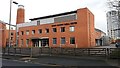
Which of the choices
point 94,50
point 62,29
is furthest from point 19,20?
point 94,50

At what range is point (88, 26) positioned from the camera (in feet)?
189

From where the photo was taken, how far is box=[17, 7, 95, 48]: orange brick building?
56375mm

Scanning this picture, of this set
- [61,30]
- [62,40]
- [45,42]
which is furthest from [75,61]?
[45,42]

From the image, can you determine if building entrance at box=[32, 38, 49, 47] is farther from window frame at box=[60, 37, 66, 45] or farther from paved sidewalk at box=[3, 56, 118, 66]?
paved sidewalk at box=[3, 56, 118, 66]

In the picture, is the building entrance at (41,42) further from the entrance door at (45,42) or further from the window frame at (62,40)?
the window frame at (62,40)

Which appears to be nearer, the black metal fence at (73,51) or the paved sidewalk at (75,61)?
the paved sidewalk at (75,61)

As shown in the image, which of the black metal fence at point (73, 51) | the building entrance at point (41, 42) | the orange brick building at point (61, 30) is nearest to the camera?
the black metal fence at point (73, 51)

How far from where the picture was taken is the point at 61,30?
61188mm

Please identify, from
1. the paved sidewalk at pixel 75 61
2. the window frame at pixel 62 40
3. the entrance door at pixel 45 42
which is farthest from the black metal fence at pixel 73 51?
the entrance door at pixel 45 42

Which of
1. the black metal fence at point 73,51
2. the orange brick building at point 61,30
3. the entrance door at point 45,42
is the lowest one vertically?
the black metal fence at point 73,51

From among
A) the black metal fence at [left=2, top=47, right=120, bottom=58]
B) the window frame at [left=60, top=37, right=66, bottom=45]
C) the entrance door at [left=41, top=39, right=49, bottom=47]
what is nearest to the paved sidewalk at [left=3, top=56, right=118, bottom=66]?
the black metal fence at [left=2, top=47, right=120, bottom=58]

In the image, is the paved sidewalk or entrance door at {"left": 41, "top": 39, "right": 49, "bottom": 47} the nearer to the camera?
the paved sidewalk

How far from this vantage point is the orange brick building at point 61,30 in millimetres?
56375

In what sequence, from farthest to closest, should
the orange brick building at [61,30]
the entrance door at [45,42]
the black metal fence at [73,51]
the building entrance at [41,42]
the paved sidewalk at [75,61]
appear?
the building entrance at [41,42] < the entrance door at [45,42] < the orange brick building at [61,30] < the black metal fence at [73,51] < the paved sidewalk at [75,61]
